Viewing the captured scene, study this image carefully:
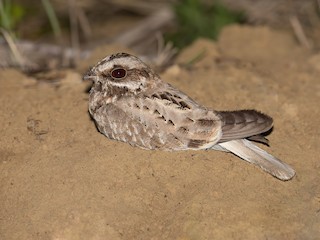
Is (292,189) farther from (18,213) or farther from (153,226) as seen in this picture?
Result: (18,213)

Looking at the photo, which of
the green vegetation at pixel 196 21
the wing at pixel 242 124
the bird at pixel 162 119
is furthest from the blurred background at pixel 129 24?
the wing at pixel 242 124

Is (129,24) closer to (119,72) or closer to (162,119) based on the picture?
(119,72)

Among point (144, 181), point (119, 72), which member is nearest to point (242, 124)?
point (144, 181)

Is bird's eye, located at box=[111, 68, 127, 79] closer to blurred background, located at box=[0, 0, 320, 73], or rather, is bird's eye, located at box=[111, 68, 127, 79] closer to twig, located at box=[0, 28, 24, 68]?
blurred background, located at box=[0, 0, 320, 73]

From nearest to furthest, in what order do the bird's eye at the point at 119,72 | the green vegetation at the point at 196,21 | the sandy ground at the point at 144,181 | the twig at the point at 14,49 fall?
the sandy ground at the point at 144,181 → the bird's eye at the point at 119,72 → the twig at the point at 14,49 → the green vegetation at the point at 196,21

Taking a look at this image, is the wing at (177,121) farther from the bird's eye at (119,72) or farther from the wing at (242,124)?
the bird's eye at (119,72)

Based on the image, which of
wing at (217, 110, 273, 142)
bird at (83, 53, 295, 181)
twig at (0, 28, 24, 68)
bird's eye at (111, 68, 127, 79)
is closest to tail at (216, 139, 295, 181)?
bird at (83, 53, 295, 181)
